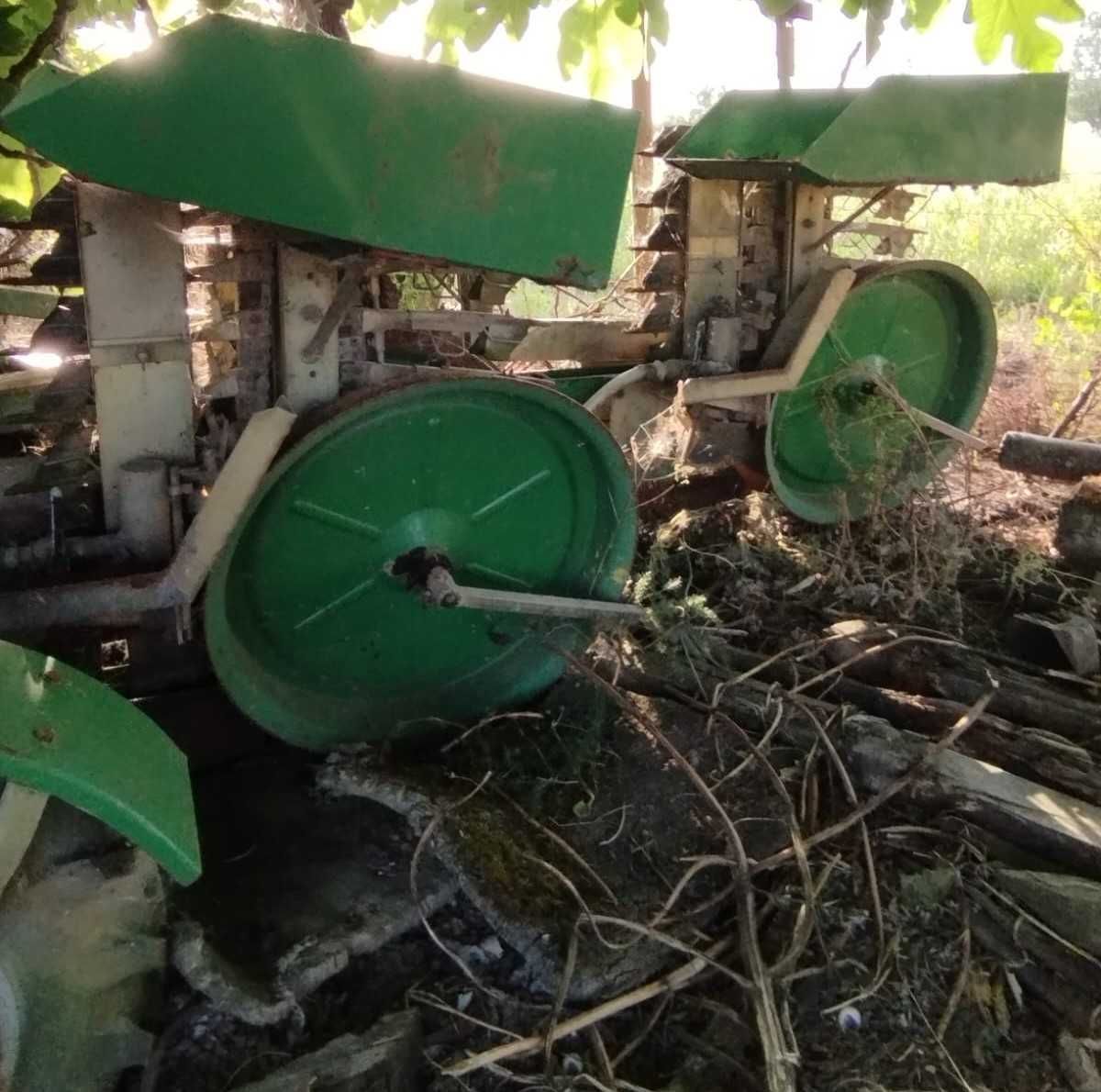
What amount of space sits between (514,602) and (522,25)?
1.33 meters

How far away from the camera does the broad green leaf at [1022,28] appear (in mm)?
2359

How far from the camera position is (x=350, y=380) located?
240 cm

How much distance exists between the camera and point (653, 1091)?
194cm

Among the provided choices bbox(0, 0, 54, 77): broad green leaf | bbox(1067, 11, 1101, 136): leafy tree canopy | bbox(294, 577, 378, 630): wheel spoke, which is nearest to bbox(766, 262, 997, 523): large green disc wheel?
bbox(294, 577, 378, 630): wheel spoke

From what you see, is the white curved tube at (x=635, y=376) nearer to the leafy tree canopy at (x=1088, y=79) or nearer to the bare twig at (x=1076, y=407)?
the bare twig at (x=1076, y=407)

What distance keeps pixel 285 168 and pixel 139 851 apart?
1.09m

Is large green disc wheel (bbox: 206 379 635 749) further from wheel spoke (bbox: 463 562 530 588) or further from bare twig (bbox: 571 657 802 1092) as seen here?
bare twig (bbox: 571 657 802 1092)

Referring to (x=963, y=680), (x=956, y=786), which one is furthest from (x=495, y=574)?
(x=963, y=680)

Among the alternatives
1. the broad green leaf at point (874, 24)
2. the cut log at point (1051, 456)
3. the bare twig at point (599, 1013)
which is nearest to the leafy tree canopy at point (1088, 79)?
the cut log at point (1051, 456)

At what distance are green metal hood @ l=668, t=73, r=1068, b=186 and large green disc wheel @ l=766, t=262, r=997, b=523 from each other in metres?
0.54

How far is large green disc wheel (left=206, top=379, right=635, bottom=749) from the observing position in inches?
92.7

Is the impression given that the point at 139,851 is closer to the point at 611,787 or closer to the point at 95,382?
the point at 95,382

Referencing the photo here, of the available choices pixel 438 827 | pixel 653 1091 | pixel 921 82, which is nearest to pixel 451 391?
pixel 438 827

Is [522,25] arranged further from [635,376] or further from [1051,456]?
[1051,456]
